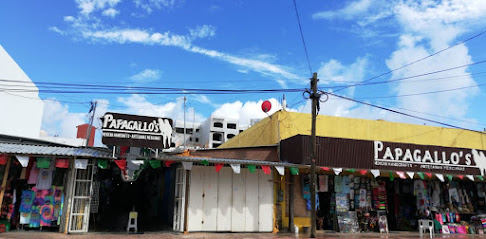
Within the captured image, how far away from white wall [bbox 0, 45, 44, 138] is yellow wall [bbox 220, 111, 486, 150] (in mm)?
20485

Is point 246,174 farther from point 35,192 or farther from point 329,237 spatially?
point 35,192

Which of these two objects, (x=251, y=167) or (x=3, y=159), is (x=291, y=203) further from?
(x=3, y=159)

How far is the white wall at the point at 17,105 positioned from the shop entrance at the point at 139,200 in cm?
1053

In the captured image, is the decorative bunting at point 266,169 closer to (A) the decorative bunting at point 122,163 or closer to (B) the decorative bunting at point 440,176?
(A) the decorative bunting at point 122,163

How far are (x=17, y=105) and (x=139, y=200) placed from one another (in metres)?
14.1

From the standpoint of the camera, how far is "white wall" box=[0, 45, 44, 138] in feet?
93.0

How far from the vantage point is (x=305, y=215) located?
17.0 m

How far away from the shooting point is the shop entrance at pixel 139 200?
16109mm

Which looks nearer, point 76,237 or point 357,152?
point 76,237

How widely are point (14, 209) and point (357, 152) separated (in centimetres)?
1526

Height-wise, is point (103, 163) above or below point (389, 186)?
above

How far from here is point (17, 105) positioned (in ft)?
103

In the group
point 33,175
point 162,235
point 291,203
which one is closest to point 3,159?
point 33,175

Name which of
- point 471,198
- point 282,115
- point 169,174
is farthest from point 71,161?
point 471,198
